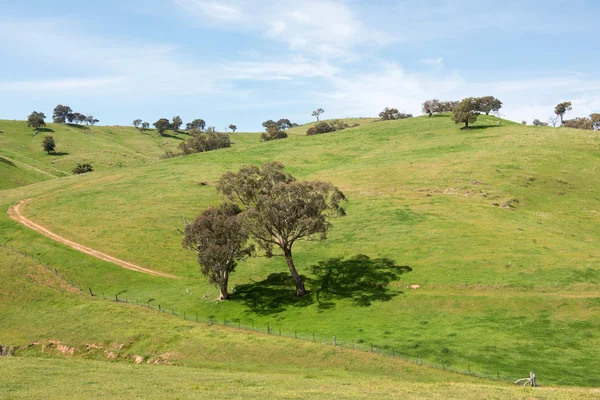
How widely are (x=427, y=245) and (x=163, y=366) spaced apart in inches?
1763

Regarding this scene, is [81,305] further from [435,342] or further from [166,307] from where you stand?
[435,342]

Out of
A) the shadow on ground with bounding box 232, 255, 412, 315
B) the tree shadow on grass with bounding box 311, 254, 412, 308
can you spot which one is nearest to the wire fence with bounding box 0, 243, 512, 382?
the shadow on ground with bounding box 232, 255, 412, 315

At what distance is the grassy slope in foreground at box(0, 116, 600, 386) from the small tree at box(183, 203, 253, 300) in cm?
444

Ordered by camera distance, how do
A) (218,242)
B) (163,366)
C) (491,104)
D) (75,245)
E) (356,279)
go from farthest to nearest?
(491,104) → (75,245) → (356,279) → (218,242) → (163,366)

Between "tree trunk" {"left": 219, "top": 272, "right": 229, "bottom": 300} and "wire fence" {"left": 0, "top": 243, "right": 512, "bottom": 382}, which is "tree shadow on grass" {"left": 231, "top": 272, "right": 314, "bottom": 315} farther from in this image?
"wire fence" {"left": 0, "top": 243, "right": 512, "bottom": 382}

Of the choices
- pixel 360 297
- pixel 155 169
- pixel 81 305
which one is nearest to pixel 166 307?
pixel 81 305

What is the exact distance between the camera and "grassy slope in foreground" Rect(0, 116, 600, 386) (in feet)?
148

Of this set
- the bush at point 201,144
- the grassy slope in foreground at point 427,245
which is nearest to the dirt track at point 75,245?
the grassy slope in foreground at point 427,245

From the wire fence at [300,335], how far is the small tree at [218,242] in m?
6.16

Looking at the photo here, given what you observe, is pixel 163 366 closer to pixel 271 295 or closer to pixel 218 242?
pixel 218 242

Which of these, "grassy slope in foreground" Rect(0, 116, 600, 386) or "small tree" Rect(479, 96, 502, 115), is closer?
"grassy slope in foreground" Rect(0, 116, 600, 386)

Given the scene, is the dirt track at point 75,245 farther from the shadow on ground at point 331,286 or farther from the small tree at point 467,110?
the small tree at point 467,110

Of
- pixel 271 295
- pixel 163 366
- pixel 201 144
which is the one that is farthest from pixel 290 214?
pixel 201 144

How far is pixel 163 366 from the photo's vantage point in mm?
39875
